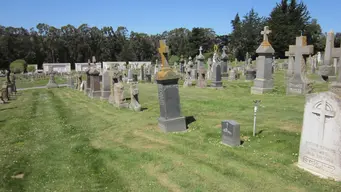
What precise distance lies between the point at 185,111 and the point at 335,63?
66.7 feet

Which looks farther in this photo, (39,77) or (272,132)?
(39,77)

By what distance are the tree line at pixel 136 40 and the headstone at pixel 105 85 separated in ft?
166

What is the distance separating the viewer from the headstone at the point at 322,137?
5.12 metres

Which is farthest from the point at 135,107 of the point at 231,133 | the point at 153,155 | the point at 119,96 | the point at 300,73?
the point at 300,73

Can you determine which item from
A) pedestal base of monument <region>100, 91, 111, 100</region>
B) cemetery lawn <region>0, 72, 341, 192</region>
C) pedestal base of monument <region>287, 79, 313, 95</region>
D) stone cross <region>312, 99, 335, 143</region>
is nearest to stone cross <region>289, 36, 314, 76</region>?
pedestal base of monument <region>287, 79, 313, 95</region>

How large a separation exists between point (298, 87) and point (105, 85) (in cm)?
1160

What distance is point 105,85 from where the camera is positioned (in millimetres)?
16969

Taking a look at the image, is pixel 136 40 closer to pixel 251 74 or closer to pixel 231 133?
pixel 251 74

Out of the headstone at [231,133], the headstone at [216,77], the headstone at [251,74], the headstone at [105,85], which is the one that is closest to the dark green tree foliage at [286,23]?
the headstone at [251,74]

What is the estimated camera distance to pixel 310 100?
563cm

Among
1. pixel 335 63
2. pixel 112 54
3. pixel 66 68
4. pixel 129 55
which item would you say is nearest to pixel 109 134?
pixel 335 63

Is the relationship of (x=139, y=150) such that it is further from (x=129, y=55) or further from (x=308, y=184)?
(x=129, y=55)

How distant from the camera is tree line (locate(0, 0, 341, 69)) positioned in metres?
65.4

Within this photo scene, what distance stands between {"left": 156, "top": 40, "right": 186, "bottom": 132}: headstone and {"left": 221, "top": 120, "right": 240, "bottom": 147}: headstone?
2087mm
